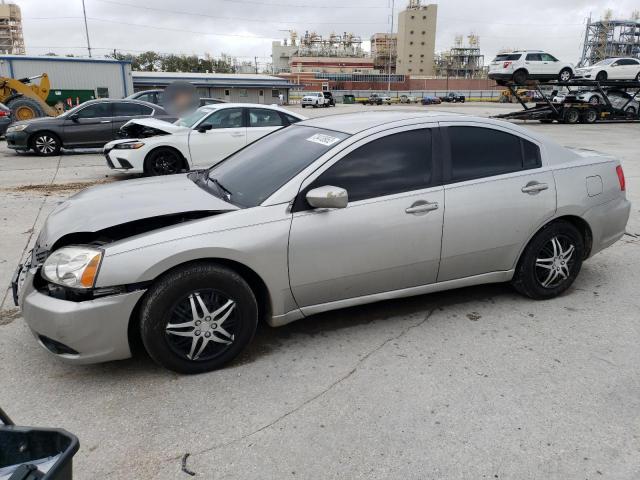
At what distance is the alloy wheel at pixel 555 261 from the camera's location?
13.6ft

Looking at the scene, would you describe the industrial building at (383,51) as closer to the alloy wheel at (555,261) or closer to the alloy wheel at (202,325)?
the alloy wheel at (555,261)

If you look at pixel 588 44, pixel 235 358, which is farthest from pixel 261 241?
pixel 588 44

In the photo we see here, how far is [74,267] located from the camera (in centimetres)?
283

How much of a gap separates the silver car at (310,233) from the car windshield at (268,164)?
0.02 meters

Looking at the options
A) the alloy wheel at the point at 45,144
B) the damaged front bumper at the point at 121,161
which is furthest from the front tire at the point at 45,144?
the damaged front bumper at the point at 121,161

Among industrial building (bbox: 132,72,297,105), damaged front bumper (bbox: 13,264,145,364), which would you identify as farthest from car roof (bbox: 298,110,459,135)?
industrial building (bbox: 132,72,297,105)

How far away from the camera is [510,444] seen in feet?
8.31

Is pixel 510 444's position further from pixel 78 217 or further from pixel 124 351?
pixel 78 217

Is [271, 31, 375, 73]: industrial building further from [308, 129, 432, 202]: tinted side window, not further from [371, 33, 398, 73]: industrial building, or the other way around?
[308, 129, 432, 202]: tinted side window

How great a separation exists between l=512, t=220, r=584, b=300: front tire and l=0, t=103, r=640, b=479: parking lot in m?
0.14

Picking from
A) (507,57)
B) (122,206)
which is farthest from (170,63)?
(122,206)

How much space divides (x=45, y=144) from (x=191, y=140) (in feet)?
19.3

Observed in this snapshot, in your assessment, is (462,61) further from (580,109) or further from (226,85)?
(580,109)

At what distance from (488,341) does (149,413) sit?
89.8 inches
